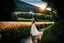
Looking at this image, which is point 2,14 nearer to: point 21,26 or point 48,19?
Result: point 21,26

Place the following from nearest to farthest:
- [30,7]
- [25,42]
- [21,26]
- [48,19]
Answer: [25,42], [21,26], [48,19], [30,7]

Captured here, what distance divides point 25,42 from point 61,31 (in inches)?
300

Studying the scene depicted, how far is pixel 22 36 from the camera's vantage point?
15602 millimetres

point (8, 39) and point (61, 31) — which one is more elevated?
point (61, 31)

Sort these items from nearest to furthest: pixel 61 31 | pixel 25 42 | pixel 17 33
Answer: pixel 61 31 → pixel 25 42 → pixel 17 33

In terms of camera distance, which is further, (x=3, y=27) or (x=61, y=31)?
(x=3, y=27)

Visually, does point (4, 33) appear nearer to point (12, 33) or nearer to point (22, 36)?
point (12, 33)

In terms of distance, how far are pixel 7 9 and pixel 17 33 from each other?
5644mm

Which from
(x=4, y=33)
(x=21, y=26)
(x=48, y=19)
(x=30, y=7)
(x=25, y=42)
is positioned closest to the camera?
(x=25, y=42)

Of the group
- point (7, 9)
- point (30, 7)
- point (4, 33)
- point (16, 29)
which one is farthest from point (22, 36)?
point (30, 7)

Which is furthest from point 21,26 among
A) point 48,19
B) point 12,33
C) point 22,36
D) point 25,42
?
point 48,19

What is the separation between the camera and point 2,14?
20094mm

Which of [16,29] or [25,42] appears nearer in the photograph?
[25,42]

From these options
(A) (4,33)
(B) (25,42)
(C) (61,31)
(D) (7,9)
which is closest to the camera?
(C) (61,31)
